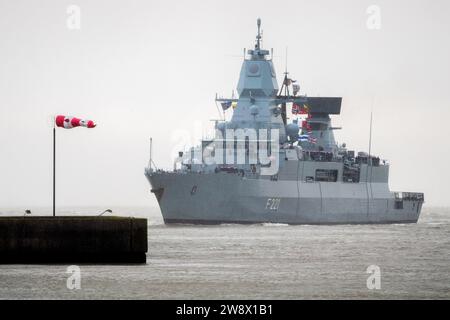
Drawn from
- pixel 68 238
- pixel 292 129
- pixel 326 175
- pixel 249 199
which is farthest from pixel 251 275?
pixel 292 129

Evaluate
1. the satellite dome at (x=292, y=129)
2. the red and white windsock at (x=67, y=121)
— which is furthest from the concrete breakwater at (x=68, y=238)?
the satellite dome at (x=292, y=129)

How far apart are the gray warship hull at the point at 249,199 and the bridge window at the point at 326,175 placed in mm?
462

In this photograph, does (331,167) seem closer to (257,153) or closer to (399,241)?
(257,153)

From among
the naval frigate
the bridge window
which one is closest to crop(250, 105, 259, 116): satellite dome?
the naval frigate

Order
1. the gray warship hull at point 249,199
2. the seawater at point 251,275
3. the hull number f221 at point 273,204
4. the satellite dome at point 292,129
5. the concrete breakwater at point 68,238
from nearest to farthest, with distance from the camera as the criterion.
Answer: the seawater at point 251,275 → the concrete breakwater at point 68,238 → the gray warship hull at point 249,199 → the hull number f221 at point 273,204 → the satellite dome at point 292,129

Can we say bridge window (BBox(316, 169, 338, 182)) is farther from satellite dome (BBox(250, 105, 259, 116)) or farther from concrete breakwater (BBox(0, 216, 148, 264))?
concrete breakwater (BBox(0, 216, 148, 264))

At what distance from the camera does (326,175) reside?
97062 millimetres

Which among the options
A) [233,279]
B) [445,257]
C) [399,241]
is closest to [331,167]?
[399,241]

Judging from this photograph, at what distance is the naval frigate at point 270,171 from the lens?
86.9 metres

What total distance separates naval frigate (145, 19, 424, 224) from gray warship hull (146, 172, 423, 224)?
0.23 ft

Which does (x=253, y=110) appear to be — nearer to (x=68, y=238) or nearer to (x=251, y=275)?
(x=251, y=275)

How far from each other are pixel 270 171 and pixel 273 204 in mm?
2499

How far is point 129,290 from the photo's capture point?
105 feet

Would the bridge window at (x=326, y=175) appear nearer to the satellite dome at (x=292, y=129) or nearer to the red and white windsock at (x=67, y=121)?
the satellite dome at (x=292, y=129)
